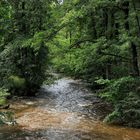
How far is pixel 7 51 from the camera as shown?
1848 centimetres

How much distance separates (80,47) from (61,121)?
6.41m

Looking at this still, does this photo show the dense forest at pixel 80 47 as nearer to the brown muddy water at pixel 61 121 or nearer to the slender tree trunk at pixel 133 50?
the slender tree trunk at pixel 133 50

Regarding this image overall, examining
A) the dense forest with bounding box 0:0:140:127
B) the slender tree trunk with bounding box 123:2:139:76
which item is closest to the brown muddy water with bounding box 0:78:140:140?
the dense forest with bounding box 0:0:140:127

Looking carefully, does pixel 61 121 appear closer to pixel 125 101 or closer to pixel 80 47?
pixel 125 101

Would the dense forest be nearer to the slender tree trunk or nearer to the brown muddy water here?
the slender tree trunk

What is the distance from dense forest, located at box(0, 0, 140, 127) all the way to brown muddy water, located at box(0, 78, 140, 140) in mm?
886

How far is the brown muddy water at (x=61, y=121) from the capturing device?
406 inches

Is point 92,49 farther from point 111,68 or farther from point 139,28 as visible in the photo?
point 111,68

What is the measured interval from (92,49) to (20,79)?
5.91m

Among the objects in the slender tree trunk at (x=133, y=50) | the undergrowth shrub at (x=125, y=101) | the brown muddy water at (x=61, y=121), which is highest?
the slender tree trunk at (x=133, y=50)

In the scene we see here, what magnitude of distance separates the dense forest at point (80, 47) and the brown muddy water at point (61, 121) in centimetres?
89

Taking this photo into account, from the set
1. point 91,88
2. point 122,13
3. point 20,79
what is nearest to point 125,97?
point 122,13

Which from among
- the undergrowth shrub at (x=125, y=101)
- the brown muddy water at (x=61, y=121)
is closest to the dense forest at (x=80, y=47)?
the undergrowth shrub at (x=125, y=101)

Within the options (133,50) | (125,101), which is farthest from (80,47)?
(125,101)
